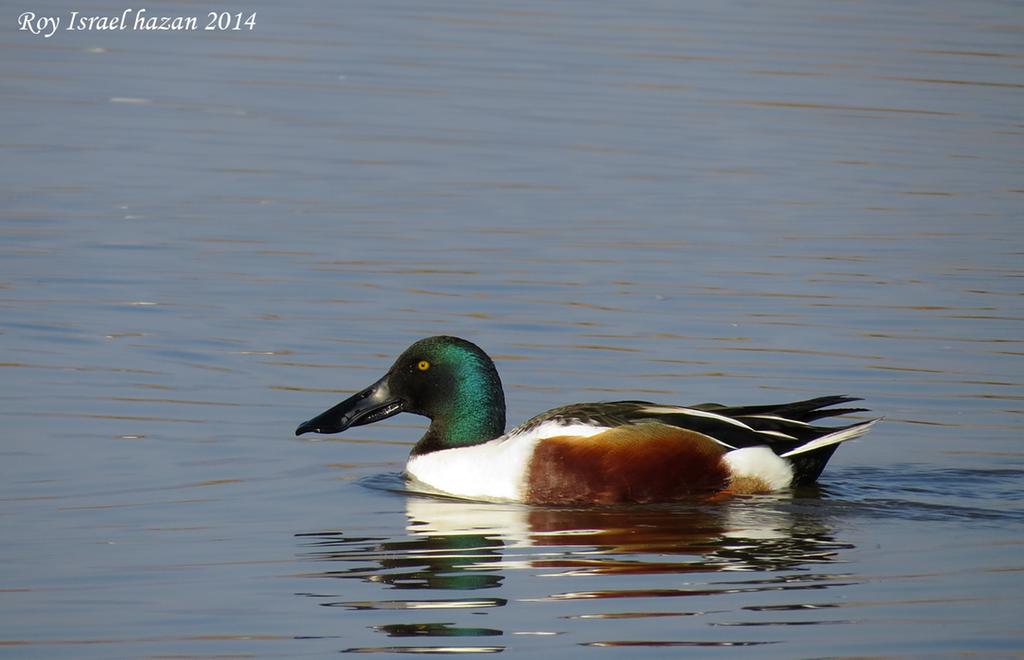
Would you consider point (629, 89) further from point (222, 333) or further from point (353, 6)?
point (222, 333)

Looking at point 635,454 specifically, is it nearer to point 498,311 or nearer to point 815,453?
point 815,453

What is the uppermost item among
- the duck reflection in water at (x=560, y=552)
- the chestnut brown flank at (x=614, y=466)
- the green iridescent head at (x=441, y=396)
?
the green iridescent head at (x=441, y=396)

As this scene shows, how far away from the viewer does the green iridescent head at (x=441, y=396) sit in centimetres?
906

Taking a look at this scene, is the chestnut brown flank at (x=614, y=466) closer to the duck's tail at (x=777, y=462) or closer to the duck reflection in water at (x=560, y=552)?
the duck reflection in water at (x=560, y=552)

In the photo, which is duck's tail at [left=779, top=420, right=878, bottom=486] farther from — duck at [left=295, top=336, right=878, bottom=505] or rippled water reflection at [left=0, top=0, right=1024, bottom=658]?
rippled water reflection at [left=0, top=0, right=1024, bottom=658]

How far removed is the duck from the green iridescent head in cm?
9

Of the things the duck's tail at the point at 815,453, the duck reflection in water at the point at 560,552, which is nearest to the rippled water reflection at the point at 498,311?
the duck reflection in water at the point at 560,552

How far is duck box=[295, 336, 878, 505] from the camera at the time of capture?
8.55 meters

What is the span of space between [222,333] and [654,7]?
43.4ft

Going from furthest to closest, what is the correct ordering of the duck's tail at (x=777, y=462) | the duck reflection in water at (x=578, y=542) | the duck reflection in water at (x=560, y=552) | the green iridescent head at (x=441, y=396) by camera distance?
the green iridescent head at (x=441, y=396) → the duck's tail at (x=777, y=462) → the duck reflection in water at (x=578, y=542) → the duck reflection in water at (x=560, y=552)

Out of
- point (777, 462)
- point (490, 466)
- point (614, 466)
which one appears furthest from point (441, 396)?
point (777, 462)

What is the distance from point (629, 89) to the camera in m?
18.2

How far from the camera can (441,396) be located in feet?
30.1

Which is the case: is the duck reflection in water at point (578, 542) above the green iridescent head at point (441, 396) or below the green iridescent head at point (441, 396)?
below
